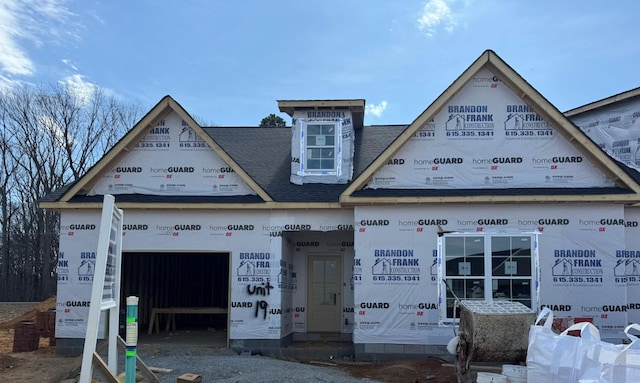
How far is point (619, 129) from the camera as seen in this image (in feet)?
53.0

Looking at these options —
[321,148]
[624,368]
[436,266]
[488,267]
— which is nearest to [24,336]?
[321,148]

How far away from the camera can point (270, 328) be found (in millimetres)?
13258

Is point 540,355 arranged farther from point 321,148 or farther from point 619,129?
point 619,129

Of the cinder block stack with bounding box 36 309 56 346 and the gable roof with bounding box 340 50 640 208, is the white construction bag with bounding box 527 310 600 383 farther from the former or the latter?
the cinder block stack with bounding box 36 309 56 346

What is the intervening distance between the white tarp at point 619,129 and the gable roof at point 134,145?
1040cm

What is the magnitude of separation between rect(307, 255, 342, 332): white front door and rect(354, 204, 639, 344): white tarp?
2.80 metres

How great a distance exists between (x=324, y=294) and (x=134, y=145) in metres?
6.34

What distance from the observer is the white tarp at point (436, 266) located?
12211mm

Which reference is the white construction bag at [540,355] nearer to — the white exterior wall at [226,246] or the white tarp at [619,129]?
the white exterior wall at [226,246]

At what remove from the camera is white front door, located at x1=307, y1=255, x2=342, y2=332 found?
607 inches

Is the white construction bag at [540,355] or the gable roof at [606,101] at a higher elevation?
the gable roof at [606,101]

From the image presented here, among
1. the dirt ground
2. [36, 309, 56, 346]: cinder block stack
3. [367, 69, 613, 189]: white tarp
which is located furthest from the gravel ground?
[367, 69, 613, 189]: white tarp

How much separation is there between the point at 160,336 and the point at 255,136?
274 inches

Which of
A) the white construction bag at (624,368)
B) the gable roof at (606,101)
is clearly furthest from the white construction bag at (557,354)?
the gable roof at (606,101)
